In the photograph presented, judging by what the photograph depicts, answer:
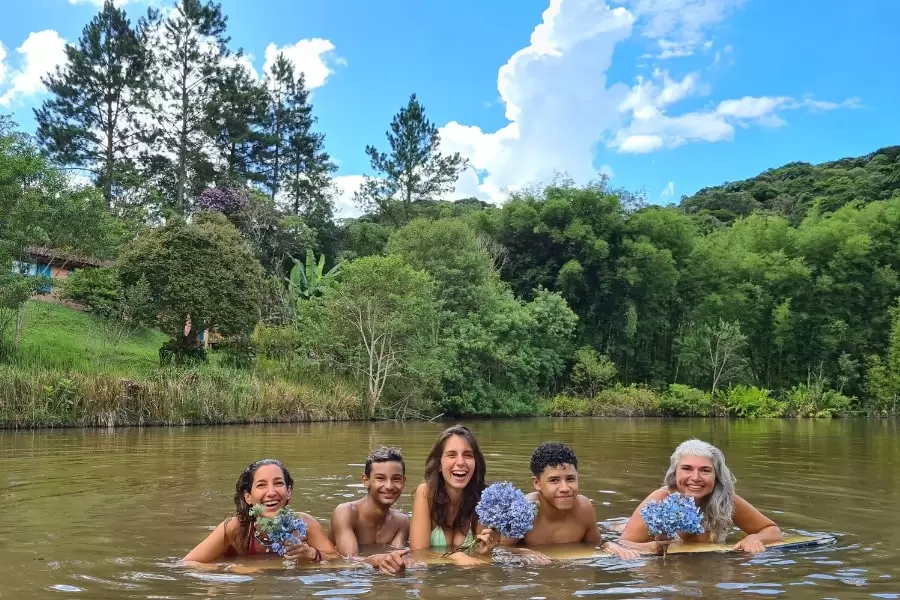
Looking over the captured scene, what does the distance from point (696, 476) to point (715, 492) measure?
0.21m

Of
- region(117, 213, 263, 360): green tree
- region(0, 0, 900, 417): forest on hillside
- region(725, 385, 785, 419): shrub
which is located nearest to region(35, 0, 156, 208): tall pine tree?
region(0, 0, 900, 417): forest on hillside

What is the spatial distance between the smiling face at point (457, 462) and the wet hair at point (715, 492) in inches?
50.5

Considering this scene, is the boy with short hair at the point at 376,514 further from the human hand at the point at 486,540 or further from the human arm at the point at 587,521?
the human arm at the point at 587,521

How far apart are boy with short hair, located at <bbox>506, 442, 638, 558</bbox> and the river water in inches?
15.3

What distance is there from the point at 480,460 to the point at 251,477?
1.35 meters

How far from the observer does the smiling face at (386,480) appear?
187 inches

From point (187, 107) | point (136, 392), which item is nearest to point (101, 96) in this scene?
point (187, 107)

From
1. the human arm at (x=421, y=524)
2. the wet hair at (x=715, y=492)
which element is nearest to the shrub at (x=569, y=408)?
the wet hair at (x=715, y=492)

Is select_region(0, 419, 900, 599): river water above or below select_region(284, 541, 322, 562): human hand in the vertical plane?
below

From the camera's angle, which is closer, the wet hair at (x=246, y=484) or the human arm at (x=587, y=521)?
the wet hair at (x=246, y=484)

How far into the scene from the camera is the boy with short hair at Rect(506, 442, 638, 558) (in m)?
4.45

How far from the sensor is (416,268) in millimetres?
27422

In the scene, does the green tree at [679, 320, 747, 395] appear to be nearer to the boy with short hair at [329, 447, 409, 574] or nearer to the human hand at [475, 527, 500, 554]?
the boy with short hair at [329, 447, 409, 574]

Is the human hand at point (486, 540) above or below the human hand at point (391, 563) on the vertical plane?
above
